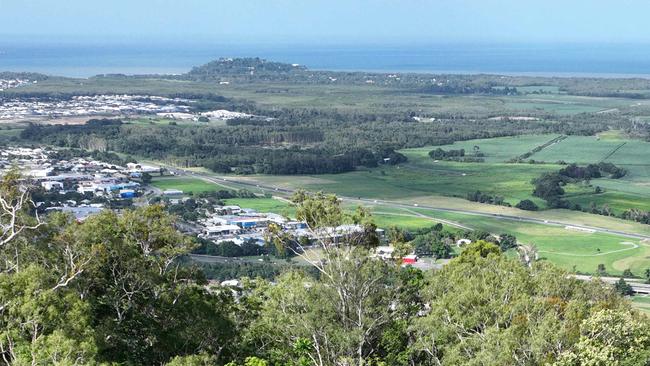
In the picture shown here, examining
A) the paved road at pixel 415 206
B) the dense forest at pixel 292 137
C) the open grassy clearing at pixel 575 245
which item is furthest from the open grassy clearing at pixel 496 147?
the open grassy clearing at pixel 575 245

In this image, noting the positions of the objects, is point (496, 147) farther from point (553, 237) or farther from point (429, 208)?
point (553, 237)

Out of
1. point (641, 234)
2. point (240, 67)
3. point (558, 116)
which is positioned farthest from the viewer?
point (240, 67)

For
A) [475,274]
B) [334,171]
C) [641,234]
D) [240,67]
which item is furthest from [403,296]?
[240,67]

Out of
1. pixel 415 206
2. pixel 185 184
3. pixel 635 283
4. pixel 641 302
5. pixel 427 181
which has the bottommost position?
pixel 415 206

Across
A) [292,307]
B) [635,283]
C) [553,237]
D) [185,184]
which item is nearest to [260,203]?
[185,184]

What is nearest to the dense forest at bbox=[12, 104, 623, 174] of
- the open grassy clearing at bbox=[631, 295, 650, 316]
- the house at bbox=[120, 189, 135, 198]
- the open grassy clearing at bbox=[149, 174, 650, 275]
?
the house at bbox=[120, 189, 135, 198]

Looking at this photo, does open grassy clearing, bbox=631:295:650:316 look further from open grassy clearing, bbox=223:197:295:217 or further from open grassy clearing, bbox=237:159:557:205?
open grassy clearing, bbox=223:197:295:217

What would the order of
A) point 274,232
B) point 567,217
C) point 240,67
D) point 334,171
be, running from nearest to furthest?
point 274,232 < point 567,217 < point 334,171 < point 240,67

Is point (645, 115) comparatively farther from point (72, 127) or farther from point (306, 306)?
point (306, 306)
